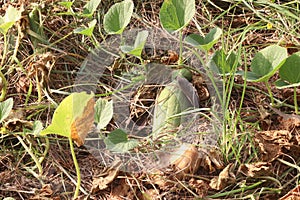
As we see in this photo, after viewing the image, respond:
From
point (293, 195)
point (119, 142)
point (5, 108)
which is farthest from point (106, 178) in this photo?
point (293, 195)

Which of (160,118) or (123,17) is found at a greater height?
(123,17)

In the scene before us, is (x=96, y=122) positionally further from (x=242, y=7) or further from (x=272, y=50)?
(x=242, y=7)

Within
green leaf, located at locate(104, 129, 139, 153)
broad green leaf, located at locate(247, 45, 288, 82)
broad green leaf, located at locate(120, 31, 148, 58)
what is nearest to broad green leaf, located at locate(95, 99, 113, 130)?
green leaf, located at locate(104, 129, 139, 153)

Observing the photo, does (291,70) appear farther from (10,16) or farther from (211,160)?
(10,16)

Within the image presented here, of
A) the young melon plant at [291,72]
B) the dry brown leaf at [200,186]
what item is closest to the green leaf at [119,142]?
the dry brown leaf at [200,186]

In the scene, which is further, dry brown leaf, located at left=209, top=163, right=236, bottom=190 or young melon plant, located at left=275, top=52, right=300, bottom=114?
young melon plant, located at left=275, top=52, right=300, bottom=114

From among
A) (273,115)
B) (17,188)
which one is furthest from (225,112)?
(17,188)

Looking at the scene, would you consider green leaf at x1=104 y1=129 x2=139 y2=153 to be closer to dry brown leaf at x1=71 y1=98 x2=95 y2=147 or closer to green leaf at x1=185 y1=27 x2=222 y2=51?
dry brown leaf at x1=71 y1=98 x2=95 y2=147

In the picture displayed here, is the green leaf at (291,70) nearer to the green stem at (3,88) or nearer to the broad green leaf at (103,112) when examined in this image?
the broad green leaf at (103,112)
